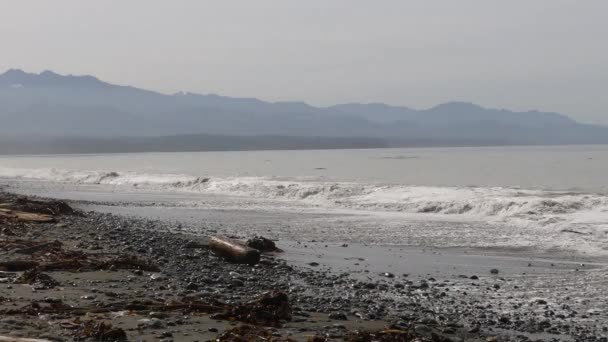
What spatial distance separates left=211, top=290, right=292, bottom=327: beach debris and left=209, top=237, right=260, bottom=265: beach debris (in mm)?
3924

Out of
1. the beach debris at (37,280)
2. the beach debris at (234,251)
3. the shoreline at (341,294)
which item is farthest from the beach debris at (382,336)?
the beach debris at (234,251)

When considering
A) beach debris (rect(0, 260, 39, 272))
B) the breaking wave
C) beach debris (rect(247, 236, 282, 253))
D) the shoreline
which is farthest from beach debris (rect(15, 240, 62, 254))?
the breaking wave

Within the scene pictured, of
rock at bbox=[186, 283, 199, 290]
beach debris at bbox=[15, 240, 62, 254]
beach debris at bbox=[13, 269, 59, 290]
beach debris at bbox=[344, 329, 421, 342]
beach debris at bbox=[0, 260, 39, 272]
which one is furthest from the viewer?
beach debris at bbox=[15, 240, 62, 254]

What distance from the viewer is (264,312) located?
734 cm

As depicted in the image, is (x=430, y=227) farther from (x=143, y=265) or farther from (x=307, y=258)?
(x=143, y=265)

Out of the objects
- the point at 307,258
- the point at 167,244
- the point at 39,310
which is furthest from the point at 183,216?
the point at 39,310

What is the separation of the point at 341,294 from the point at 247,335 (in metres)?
2.90

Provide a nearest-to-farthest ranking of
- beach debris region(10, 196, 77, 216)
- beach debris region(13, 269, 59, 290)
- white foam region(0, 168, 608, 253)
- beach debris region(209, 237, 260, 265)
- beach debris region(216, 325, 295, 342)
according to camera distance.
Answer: beach debris region(216, 325, 295, 342), beach debris region(13, 269, 59, 290), beach debris region(209, 237, 260, 265), white foam region(0, 168, 608, 253), beach debris region(10, 196, 77, 216)

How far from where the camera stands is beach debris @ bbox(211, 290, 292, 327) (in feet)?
23.7

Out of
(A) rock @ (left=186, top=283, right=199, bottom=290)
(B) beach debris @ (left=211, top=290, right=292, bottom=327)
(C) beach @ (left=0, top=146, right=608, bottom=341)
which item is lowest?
(C) beach @ (left=0, top=146, right=608, bottom=341)

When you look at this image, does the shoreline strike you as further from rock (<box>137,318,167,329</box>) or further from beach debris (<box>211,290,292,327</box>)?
beach debris (<box>211,290,292,327</box>)

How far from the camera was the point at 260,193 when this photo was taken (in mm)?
33031

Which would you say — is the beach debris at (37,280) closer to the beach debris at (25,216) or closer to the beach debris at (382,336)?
the beach debris at (382,336)

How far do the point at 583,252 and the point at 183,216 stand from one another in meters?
12.6
